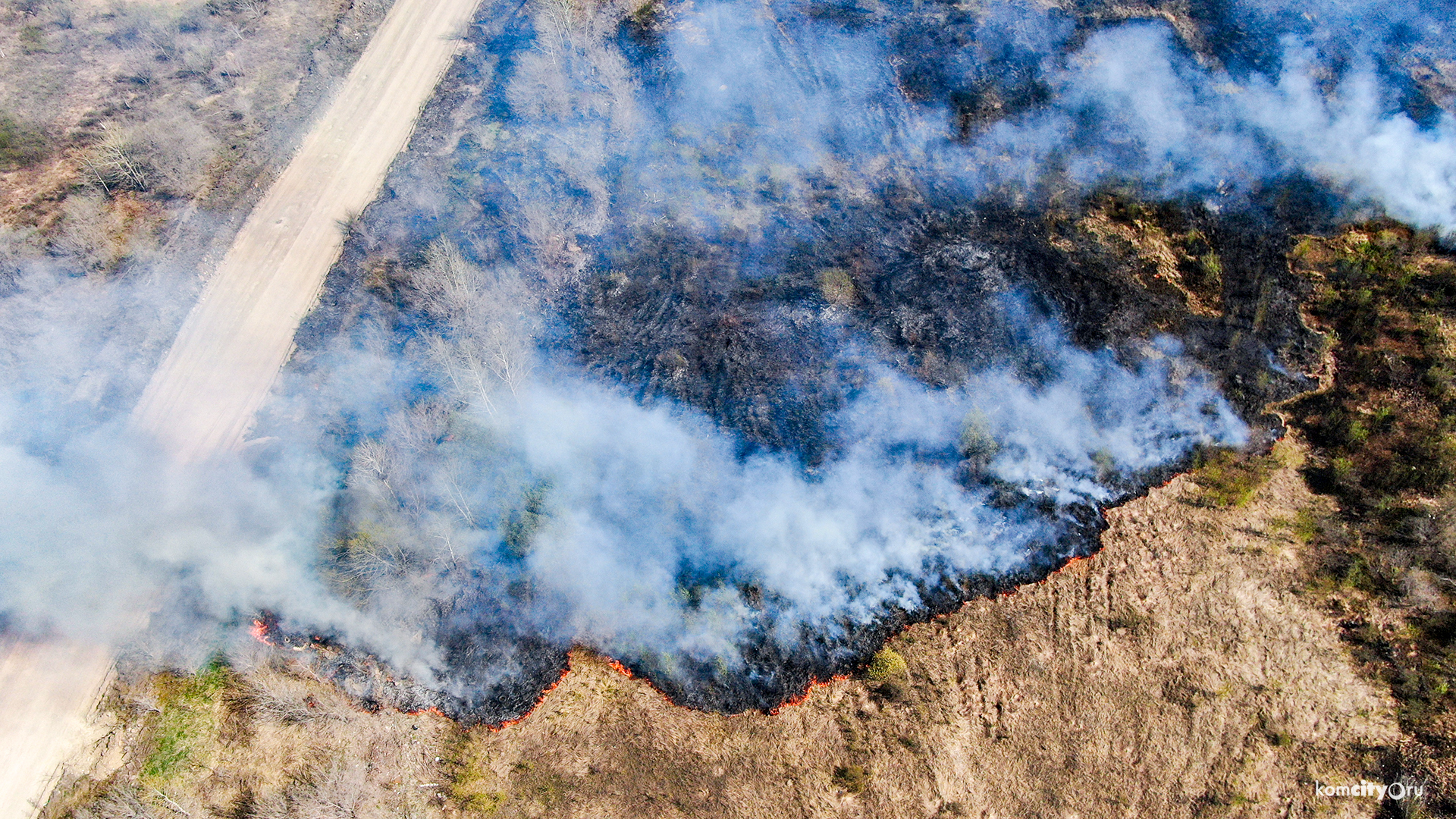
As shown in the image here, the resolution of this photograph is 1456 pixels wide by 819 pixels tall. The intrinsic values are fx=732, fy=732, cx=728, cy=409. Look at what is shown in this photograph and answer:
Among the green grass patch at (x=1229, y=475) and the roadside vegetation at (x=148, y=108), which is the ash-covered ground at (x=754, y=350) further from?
the roadside vegetation at (x=148, y=108)

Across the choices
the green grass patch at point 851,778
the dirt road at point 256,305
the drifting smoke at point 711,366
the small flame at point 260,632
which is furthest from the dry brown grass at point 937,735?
the dirt road at point 256,305

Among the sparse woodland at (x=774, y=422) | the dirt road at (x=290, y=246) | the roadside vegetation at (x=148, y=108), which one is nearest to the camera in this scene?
the sparse woodland at (x=774, y=422)

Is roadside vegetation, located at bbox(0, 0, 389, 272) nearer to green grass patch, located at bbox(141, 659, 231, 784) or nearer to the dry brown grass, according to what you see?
green grass patch, located at bbox(141, 659, 231, 784)

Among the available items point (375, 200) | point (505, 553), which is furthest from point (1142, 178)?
point (375, 200)

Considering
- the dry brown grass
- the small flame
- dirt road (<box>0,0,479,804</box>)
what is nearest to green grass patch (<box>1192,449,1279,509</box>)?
the dry brown grass

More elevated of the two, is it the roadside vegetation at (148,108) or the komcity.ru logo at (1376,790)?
the roadside vegetation at (148,108)
